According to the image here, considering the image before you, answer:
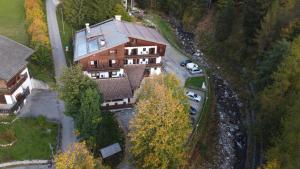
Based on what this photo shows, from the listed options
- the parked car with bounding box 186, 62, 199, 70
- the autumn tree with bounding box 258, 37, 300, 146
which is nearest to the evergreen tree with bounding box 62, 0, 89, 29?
the parked car with bounding box 186, 62, 199, 70

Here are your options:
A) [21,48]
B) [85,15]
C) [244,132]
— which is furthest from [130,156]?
[85,15]

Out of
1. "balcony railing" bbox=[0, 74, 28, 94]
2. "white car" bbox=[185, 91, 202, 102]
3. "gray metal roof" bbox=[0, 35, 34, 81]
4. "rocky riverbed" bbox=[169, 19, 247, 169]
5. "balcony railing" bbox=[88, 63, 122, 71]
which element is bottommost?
"rocky riverbed" bbox=[169, 19, 247, 169]

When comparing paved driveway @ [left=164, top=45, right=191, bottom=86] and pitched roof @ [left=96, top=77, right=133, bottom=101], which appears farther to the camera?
paved driveway @ [left=164, top=45, right=191, bottom=86]

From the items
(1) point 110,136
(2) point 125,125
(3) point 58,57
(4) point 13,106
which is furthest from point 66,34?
(1) point 110,136

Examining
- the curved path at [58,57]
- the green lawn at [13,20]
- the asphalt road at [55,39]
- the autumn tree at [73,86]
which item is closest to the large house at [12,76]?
the curved path at [58,57]

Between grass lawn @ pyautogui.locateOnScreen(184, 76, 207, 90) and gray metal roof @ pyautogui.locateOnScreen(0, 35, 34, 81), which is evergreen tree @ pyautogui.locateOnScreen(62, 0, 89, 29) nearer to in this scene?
gray metal roof @ pyautogui.locateOnScreen(0, 35, 34, 81)

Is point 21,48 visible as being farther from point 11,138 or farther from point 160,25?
point 160,25
